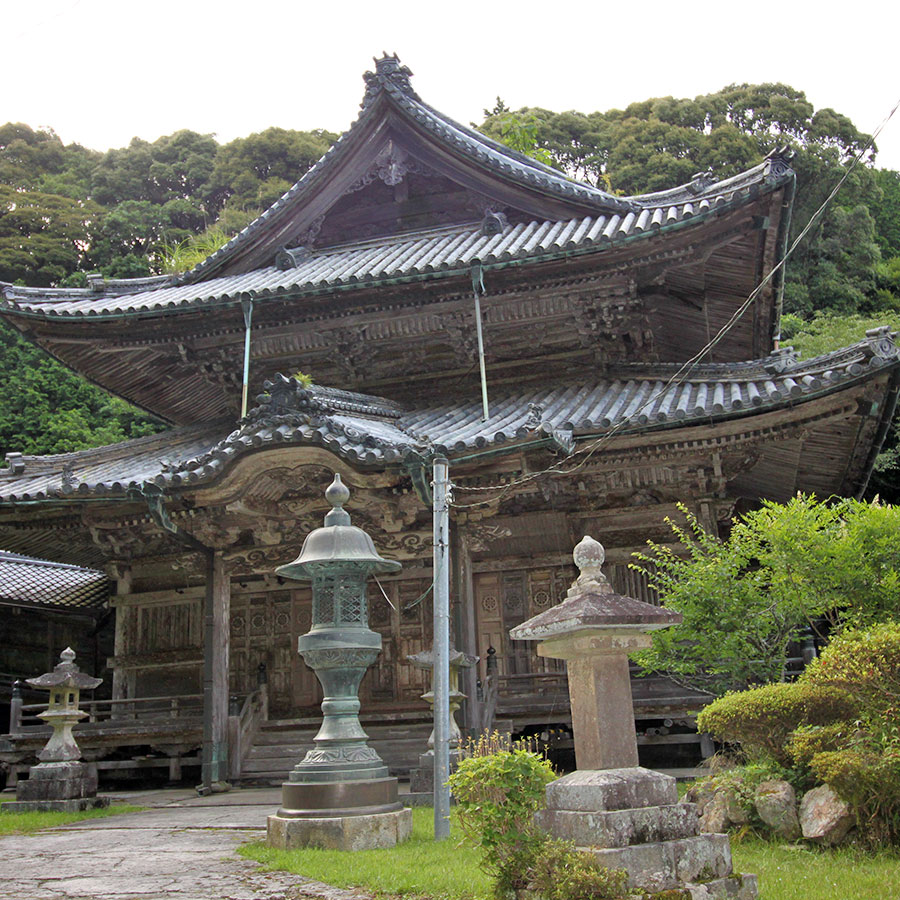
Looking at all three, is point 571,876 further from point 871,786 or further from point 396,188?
point 396,188

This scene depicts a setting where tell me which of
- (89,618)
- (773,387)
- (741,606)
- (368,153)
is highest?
(368,153)

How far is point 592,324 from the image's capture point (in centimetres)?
1315

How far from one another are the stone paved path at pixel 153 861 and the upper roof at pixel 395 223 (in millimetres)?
7199

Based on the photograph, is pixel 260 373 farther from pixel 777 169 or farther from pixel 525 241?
pixel 777 169

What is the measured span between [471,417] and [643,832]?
776cm

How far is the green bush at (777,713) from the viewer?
22.4 feet

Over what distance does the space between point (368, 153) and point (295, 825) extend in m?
11.8

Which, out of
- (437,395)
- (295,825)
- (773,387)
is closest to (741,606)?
(773,387)

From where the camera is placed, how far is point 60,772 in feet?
34.6

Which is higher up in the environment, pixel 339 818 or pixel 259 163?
pixel 259 163

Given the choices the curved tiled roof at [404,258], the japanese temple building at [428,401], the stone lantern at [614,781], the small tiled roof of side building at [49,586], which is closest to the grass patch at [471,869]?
the stone lantern at [614,781]

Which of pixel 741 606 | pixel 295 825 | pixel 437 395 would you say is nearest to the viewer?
pixel 295 825

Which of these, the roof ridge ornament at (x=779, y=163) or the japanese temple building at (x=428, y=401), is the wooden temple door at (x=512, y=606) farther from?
the roof ridge ornament at (x=779, y=163)

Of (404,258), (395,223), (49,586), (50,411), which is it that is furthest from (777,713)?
(50,411)
